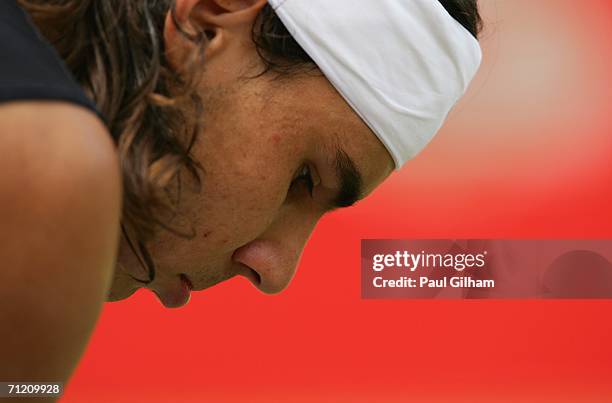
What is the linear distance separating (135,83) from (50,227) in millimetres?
241

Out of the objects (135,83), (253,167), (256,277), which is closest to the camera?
(135,83)

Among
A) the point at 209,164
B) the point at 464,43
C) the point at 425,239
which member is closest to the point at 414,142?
the point at 464,43

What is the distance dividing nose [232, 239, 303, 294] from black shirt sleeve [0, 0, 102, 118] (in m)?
0.39

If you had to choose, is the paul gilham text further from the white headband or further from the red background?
the white headband

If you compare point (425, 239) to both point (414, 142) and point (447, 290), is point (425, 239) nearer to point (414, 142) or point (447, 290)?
point (447, 290)

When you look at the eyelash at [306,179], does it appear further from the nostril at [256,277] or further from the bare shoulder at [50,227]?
the bare shoulder at [50,227]

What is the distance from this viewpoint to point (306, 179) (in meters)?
0.88

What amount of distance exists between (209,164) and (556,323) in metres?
1.40

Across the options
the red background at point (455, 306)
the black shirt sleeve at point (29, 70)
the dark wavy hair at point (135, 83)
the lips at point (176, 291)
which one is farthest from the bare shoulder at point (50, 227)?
the red background at point (455, 306)

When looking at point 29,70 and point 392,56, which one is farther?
point 392,56

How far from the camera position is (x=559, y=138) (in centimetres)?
201

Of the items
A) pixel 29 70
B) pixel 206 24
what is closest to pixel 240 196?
pixel 206 24

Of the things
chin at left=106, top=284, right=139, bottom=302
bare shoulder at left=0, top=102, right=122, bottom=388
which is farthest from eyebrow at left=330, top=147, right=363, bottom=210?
bare shoulder at left=0, top=102, right=122, bottom=388

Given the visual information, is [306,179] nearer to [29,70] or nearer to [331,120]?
[331,120]
